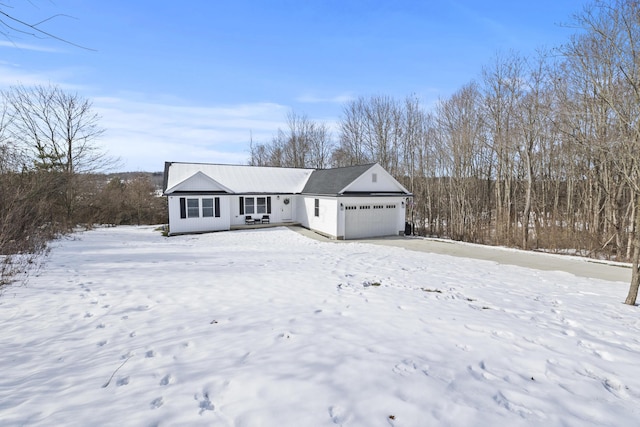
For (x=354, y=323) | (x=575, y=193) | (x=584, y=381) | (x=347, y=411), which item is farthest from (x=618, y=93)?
(x=347, y=411)

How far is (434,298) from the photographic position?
6.03 meters

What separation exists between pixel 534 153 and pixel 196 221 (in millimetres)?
22164

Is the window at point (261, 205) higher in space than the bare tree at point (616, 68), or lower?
lower

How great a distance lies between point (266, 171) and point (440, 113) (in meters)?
14.0

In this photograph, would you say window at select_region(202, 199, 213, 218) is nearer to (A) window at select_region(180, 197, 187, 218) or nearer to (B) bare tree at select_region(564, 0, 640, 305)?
(A) window at select_region(180, 197, 187, 218)

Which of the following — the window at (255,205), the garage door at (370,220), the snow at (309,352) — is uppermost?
the window at (255,205)

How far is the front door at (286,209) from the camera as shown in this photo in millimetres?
21281

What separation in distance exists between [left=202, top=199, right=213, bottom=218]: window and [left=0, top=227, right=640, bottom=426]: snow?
11054 mm

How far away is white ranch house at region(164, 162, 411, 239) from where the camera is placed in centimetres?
1702

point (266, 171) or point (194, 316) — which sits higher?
point (266, 171)

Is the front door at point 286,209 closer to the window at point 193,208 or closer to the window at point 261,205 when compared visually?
the window at point 261,205

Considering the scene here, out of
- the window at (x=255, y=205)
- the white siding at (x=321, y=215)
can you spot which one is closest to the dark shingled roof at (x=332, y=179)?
the white siding at (x=321, y=215)

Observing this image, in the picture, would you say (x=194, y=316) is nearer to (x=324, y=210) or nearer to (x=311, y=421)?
(x=311, y=421)

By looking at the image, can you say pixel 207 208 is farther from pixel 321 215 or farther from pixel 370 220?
pixel 370 220
